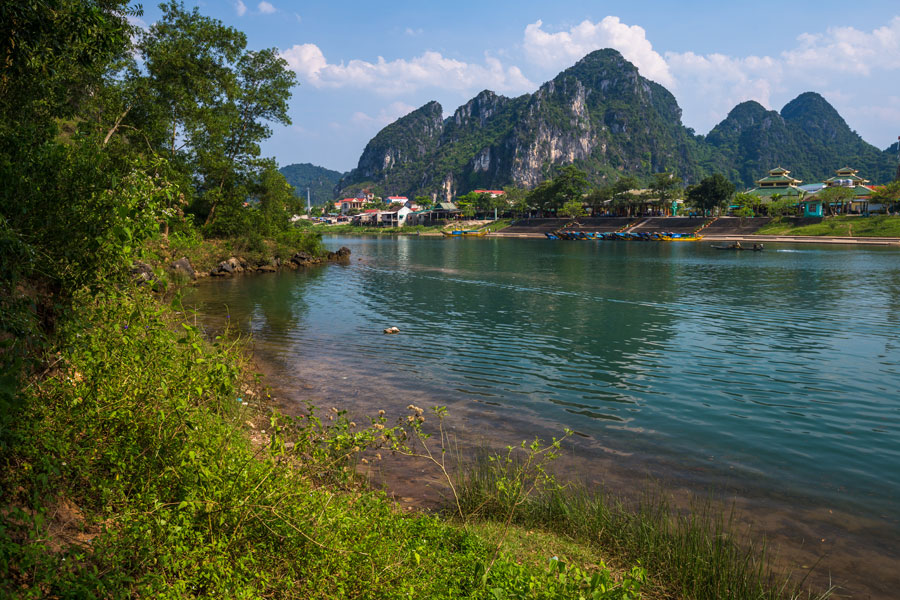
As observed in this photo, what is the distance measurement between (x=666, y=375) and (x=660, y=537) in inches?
378

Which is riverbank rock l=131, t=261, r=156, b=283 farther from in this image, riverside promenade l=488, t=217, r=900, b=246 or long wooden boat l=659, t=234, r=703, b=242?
long wooden boat l=659, t=234, r=703, b=242

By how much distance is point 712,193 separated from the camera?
326ft

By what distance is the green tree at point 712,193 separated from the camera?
98081mm

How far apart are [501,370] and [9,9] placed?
43.2 feet

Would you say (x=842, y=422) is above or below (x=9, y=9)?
below

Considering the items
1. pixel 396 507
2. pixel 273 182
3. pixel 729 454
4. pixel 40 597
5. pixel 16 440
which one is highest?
pixel 273 182

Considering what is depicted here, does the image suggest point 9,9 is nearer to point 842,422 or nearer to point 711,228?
point 842,422

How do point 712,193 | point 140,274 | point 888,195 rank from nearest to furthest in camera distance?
point 140,274, point 888,195, point 712,193

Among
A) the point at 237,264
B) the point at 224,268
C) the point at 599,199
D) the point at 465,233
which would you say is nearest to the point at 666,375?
the point at 224,268

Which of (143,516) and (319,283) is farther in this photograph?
(319,283)

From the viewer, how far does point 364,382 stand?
1440 cm

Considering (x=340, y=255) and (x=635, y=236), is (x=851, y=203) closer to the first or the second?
(x=635, y=236)

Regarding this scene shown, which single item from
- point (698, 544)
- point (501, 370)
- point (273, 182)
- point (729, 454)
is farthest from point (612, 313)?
point (273, 182)

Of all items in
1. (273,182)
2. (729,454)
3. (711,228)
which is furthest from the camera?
(711,228)
